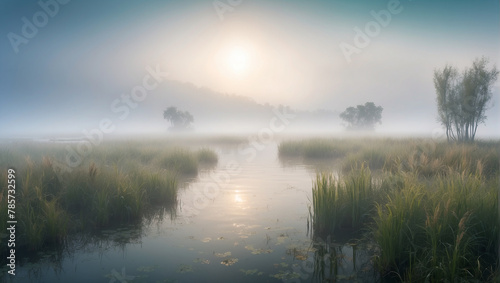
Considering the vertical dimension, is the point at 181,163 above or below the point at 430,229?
above


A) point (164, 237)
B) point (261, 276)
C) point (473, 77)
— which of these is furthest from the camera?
point (473, 77)

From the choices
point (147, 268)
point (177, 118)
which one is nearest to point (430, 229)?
point (147, 268)

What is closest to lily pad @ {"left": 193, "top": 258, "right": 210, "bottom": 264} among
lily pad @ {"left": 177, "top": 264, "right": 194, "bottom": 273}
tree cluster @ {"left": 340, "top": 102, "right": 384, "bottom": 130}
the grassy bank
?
lily pad @ {"left": 177, "top": 264, "right": 194, "bottom": 273}

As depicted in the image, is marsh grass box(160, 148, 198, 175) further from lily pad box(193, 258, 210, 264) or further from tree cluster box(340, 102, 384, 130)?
tree cluster box(340, 102, 384, 130)

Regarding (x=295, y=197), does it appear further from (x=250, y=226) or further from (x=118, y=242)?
(x=118, y=242)

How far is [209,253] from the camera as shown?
6.88 m

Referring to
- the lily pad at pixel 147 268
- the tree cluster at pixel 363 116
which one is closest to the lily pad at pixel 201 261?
the lily pad at pixel 147 268

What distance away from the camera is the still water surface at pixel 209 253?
5.79 metres

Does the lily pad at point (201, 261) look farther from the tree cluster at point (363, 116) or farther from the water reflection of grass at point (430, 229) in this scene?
the tree cluster at point (363, 116)

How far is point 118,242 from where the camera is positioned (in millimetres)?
7512

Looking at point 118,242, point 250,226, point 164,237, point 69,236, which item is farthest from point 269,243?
point 69,236

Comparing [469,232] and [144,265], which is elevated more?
[469,232]

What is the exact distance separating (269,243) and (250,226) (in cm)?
148

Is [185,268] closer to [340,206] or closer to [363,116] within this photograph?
[340,206]
